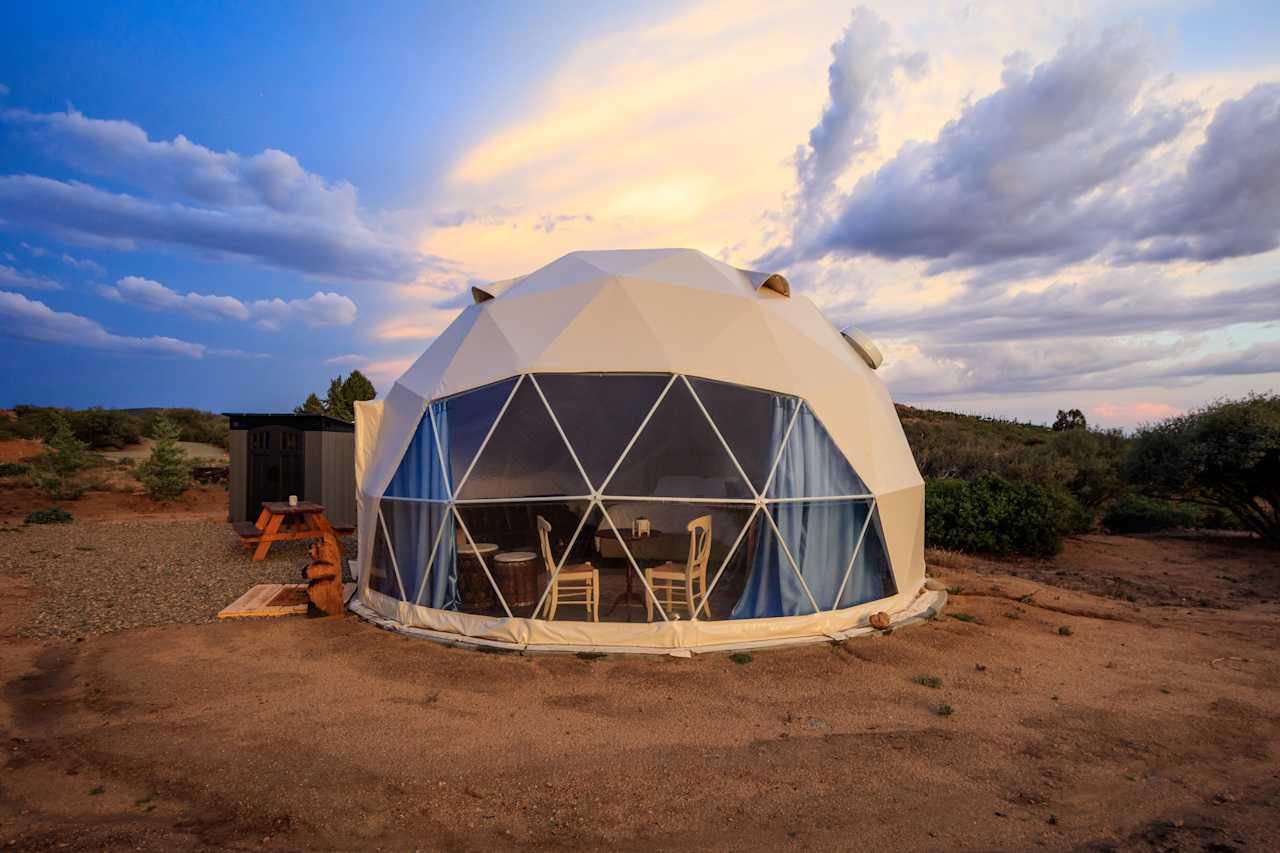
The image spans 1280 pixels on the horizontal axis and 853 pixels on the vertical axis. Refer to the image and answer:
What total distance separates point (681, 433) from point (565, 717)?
6.10m

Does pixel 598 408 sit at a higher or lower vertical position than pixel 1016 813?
higher

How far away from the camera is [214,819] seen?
4180 millimetres

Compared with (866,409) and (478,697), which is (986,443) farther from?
(478,697)

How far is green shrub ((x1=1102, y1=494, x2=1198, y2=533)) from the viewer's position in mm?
17219

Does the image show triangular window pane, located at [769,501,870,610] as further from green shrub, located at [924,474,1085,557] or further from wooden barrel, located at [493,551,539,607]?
green shrub, located at [924,474,1085,557]

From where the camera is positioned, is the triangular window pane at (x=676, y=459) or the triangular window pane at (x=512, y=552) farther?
the triangular window pane at (x=676, y=459)

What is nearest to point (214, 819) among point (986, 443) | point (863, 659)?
point (863, 659)

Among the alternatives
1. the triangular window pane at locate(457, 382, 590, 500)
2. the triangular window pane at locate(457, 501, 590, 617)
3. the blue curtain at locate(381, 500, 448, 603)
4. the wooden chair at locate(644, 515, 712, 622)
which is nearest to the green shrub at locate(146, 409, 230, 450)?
the triangular window pane at locate(457, 382, 590, 500)

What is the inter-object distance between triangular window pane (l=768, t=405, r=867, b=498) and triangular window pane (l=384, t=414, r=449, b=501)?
378 cm

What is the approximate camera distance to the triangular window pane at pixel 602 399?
7949mm

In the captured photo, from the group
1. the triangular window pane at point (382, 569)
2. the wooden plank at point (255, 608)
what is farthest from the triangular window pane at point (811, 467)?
the wooden plank at point (255, 608)

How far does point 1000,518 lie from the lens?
1441 centimetres

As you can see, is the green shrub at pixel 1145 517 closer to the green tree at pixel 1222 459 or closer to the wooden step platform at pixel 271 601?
the green tree at pixel 1222 459

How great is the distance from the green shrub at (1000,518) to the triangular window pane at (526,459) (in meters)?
8.11
